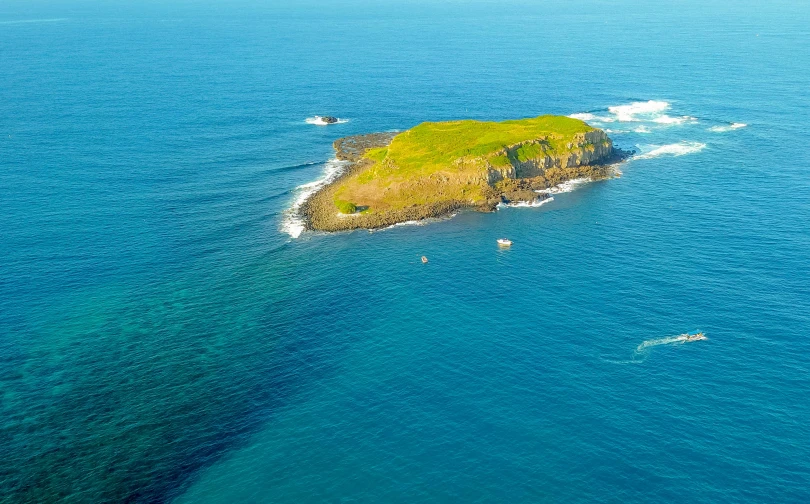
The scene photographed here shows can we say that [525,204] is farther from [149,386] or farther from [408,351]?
[149,386]

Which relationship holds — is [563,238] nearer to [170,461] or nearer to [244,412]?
[244,412]

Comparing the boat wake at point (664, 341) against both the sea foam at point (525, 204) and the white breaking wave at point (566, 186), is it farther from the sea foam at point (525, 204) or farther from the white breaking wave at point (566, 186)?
the white breaking wave at point (566, 186)

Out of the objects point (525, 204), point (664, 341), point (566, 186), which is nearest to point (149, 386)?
point (664, 341)

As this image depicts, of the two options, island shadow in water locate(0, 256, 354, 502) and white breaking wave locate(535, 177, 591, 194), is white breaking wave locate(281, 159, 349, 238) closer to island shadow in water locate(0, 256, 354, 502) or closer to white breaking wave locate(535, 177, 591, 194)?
island shadow in water locate(0, 256, 354, 502)

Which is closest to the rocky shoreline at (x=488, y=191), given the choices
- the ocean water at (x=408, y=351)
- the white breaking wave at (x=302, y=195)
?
the white breaking wave at (x=302, y=195)

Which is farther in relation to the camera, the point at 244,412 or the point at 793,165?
the point at 793,165

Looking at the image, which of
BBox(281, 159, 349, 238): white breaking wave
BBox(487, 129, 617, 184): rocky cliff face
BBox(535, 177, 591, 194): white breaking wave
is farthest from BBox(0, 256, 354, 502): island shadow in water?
BBox(535, 177, 591, 194): white breaking wave

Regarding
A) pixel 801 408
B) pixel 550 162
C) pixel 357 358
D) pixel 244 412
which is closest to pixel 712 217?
pixel 550 162
